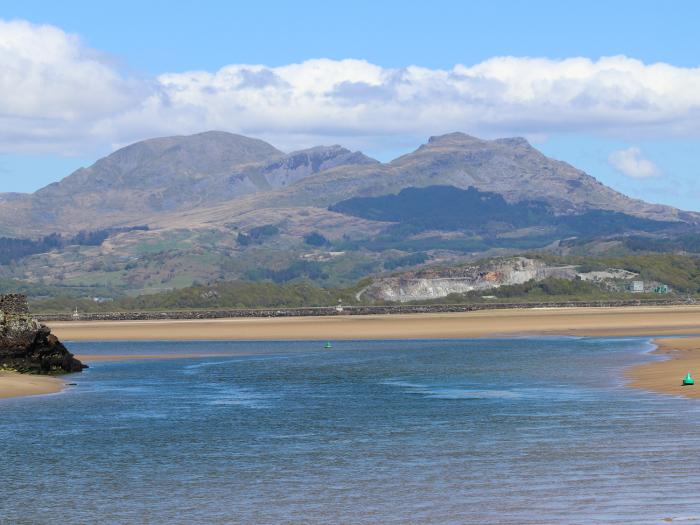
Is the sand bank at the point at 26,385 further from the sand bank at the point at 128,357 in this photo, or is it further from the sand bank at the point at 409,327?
the sand bank at the point at 409,327

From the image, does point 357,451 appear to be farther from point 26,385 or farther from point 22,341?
point 22,341

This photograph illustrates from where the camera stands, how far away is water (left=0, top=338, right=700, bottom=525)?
2819cm

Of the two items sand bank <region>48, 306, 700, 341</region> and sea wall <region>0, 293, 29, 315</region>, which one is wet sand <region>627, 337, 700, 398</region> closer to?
sand bank <region>48, 306, 700, 341</region>

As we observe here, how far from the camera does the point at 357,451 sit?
38312 millimetres

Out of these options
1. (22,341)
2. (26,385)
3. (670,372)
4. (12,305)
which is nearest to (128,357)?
(12,305)

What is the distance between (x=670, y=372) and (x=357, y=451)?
28.0 m

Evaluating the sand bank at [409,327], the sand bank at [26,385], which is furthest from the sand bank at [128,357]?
the sand bank at [409,327]

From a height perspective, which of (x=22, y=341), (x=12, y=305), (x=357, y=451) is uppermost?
(x=12, y=305)

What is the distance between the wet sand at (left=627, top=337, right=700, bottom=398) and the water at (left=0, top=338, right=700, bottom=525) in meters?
1.45

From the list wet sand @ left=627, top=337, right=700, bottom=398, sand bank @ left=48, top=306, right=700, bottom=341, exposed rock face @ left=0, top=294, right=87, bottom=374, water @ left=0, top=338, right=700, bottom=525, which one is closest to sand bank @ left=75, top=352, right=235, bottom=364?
exposed rock face @ left=0, top=294, right=87, bottom=374

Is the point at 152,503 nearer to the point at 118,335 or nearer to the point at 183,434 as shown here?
the point at 183,434

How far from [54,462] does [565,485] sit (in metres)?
17.1

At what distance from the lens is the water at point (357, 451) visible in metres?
28.2

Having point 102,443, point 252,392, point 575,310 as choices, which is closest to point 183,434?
point 102,443
